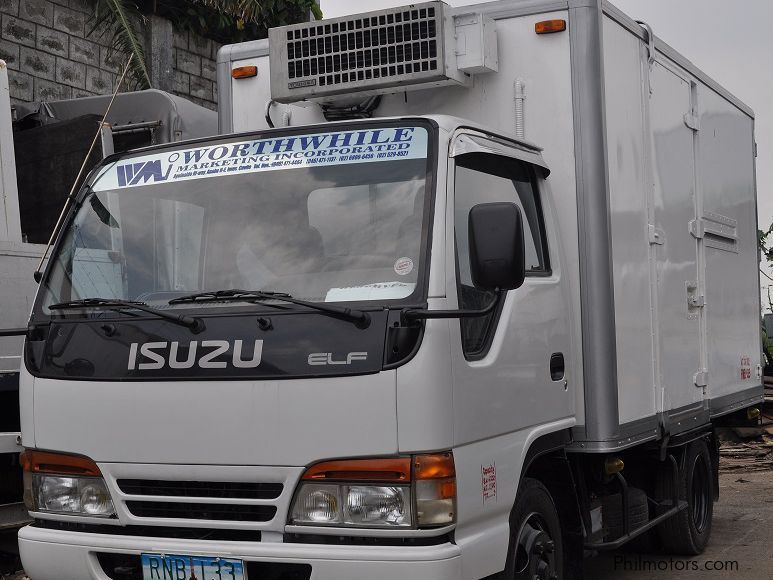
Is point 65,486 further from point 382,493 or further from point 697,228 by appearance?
point 697,228

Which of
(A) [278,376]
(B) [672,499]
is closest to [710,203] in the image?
(B) [672,499]

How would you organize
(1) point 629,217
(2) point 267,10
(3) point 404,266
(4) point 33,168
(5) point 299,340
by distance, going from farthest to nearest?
(2) point 267,10 < (4) point 33,168 < (1) point 629,217 < (3) point 404,266 < (5) point 299,340

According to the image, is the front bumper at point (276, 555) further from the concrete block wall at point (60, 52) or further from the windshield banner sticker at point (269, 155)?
the concrete block wall at point (60, 52)

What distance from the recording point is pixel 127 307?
177 inches

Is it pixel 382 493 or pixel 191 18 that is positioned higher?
pixel 191 18

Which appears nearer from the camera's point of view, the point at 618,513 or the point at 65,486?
the point at 65,486

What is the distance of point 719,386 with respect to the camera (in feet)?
24.2

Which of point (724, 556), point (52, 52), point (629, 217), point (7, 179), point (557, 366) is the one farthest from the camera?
point (52, 52)

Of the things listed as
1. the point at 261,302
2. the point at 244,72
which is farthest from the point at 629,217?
the point at 261,302

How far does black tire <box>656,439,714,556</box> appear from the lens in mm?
7172

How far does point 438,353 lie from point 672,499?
353 centimetres

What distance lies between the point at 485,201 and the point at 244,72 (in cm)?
205

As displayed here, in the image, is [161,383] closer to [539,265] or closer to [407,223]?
[407,223]

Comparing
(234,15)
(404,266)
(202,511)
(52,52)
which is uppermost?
(234,15)
